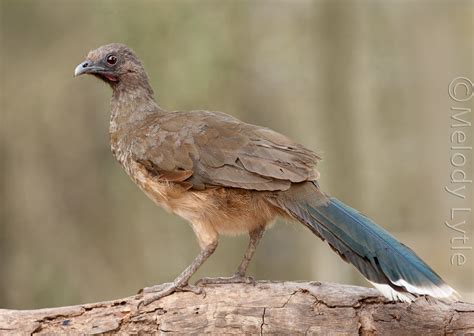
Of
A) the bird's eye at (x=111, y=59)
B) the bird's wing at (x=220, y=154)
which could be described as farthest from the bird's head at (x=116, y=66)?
the bird's wing at (x=220, y=154)

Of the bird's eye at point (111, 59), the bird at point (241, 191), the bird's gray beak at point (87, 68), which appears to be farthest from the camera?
the bird's eye at point (111, 59)

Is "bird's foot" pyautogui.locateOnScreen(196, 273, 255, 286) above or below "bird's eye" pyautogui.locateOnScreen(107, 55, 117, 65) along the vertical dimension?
below

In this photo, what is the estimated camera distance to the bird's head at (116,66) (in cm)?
552

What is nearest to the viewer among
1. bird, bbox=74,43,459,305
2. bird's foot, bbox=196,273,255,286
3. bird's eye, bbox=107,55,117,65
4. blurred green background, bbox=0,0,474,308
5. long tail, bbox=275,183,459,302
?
long tail, bbox=275,183,459,302

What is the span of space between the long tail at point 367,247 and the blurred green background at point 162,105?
14.4ft

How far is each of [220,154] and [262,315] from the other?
0.99 meters

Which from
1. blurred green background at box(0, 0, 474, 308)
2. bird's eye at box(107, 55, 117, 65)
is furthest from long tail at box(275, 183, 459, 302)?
blurred green background at box(0, 0, 474, 308)

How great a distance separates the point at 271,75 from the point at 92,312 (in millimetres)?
6542

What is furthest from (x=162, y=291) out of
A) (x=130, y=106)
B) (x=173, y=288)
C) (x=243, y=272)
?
(x=130, y=106)

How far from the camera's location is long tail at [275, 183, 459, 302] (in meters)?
4.18

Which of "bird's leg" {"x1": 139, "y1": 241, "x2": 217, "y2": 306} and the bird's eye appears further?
the bird's eye

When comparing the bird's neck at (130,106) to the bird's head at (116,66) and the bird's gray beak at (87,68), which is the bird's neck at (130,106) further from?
the bird's gray beak at (87,68)

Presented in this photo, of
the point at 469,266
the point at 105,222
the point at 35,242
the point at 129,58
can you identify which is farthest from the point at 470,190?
the point at 129,58

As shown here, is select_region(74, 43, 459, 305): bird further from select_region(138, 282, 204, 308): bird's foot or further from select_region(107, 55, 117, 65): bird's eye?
select_region(107, 55, 117, 65): bird's eye
